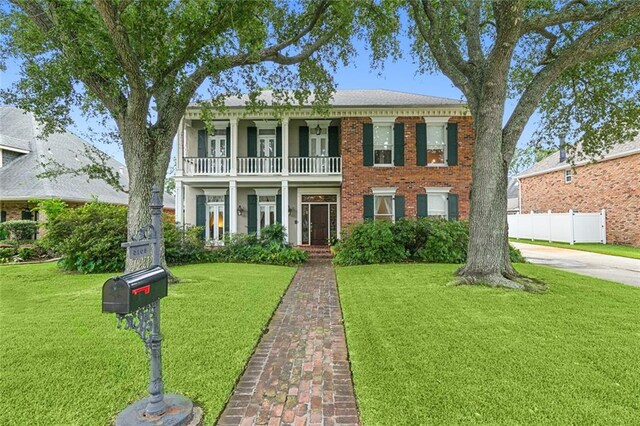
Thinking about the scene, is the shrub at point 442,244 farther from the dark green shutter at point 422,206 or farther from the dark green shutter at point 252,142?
the dark green shutter at point 252,142

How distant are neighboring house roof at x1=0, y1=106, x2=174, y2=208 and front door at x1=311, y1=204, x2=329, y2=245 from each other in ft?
30.3

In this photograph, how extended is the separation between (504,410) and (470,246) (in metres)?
5.65

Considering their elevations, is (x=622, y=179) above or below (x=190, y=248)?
above

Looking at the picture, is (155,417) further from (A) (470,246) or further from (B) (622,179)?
(B) (622,179)

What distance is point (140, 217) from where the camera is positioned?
7.50m

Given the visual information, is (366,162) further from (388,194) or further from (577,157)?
(577,157)

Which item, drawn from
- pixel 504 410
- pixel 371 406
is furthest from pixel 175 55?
pixel 504 410

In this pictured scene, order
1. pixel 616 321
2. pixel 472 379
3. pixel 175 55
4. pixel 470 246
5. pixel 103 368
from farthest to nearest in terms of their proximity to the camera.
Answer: pixel 470 246 < pixel 175 55 < pixel 616 321 < pixel 103 368 < pixel 472 379

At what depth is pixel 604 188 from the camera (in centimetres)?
1842

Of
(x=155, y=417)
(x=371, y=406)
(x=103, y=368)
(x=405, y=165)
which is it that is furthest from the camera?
(x=405, y=165)

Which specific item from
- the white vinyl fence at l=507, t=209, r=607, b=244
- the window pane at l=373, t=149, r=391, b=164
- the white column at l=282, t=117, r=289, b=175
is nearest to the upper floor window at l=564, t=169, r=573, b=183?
the white vinyl fence at l=507, t=209, r=607, b=244

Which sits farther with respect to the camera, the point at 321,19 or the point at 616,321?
the point at 321,19

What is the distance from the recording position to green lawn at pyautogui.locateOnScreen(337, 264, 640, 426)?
2.78 metres

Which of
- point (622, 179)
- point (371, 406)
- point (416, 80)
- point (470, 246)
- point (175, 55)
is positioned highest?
point (416, 80)
